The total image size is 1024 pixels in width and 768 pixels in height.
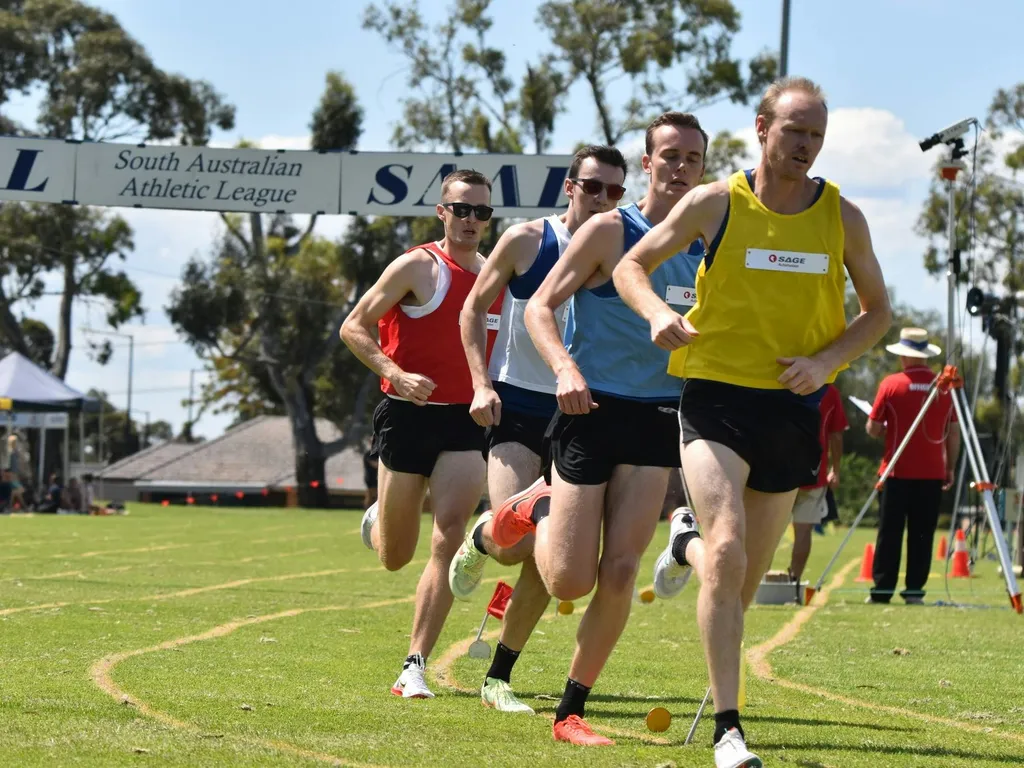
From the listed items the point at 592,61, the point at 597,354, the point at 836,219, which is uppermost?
the point at 592,61

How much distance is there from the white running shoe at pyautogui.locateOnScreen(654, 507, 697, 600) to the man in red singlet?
1.58 m

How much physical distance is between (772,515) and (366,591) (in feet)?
28.5

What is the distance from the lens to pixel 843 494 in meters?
53.3

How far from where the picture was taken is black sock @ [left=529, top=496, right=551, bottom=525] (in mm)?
6312

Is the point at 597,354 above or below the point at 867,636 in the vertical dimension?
above

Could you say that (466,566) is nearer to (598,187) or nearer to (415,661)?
(415,661)

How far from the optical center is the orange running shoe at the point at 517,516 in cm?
645

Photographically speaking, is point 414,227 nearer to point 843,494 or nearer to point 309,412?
point 309,412

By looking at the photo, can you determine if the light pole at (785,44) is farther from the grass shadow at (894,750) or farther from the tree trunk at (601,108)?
the tree trunk at (601,108)

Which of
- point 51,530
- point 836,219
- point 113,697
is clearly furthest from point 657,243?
point 51,530

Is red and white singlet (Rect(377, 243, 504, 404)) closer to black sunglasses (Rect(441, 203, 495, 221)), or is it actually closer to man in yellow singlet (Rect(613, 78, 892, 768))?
black sunglasses (Rect(441, 203, 495, 221))

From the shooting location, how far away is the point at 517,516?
6527 millimetres

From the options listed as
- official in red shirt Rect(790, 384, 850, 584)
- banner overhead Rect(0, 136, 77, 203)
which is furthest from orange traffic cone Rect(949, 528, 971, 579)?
banner overhead Rect(0, 136, 77, 203)

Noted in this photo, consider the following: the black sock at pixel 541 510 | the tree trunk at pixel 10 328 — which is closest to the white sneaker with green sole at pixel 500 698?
the black sock at pixel 541 510
